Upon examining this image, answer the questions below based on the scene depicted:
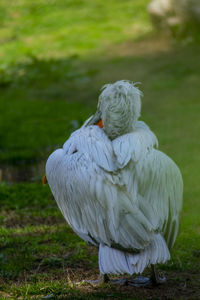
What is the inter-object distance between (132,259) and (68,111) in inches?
232

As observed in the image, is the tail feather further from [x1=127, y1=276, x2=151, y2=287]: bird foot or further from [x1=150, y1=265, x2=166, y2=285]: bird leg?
[x1=127, y1=276, x2=151, y2=287]: bird foot

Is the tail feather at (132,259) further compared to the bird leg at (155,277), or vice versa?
the bird leg at (155,277)

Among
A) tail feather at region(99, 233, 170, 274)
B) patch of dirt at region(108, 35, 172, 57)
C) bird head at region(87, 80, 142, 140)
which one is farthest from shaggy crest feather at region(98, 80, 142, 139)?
patch of dirt at region(108, 35, 172, 57)

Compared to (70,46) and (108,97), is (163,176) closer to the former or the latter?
(108,97)

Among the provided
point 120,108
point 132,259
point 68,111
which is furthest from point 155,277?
point 68,111

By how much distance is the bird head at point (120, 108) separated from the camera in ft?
12.7

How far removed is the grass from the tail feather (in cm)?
34

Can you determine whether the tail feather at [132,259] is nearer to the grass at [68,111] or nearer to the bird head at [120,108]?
the grass at [68,111]

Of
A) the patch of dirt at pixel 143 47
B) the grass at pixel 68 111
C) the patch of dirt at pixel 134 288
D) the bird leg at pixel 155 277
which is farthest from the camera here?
the patch of dirt at pixel 143 47

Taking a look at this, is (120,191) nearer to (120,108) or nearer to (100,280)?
(120,108)

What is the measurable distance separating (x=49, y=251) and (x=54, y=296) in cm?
95

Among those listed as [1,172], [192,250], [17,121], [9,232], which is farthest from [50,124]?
[192,250]

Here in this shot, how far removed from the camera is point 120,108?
3.88 metres

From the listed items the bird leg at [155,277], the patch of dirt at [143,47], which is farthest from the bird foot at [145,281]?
the patch of dirt at [143,47]
